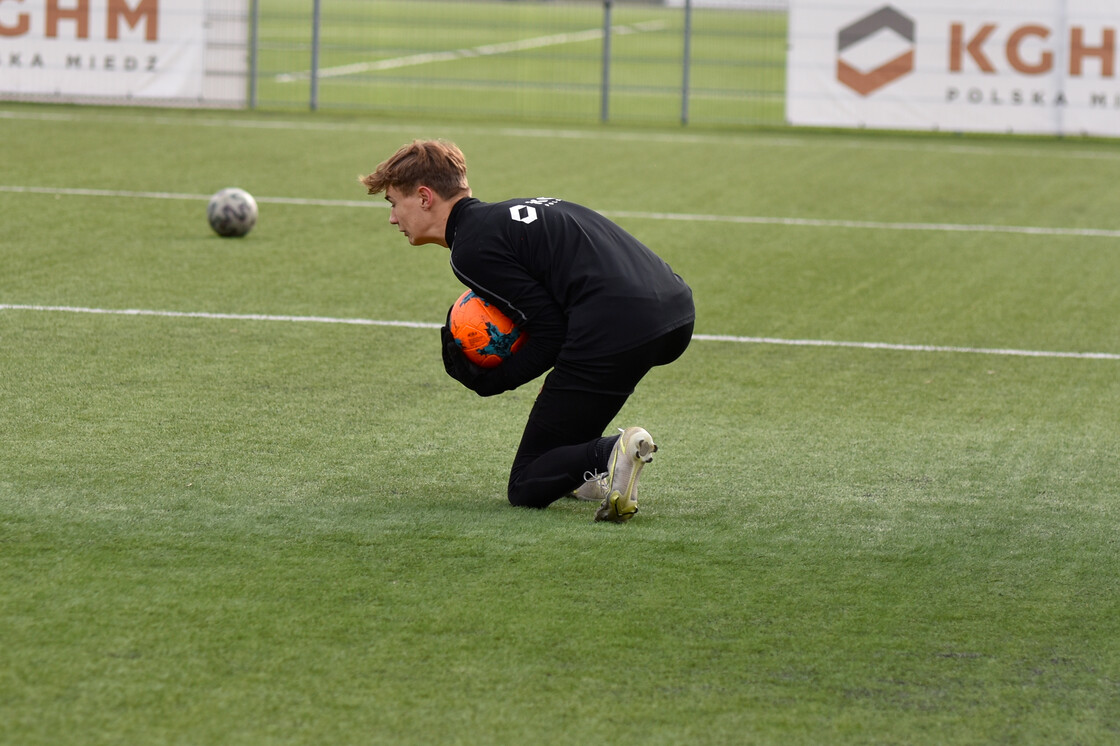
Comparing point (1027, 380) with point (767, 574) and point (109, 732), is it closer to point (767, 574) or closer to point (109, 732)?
point (767, 574)

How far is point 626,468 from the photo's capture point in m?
5.21

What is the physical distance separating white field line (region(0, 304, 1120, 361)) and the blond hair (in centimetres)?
351

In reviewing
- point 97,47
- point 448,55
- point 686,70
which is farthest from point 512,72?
point 97,47

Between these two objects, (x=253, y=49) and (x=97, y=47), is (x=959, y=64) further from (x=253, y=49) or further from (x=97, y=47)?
(x=97, y=47)

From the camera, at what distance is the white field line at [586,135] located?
1919cm

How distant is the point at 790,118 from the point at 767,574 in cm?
1711

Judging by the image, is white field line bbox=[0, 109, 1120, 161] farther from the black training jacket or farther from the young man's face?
the black training jacket

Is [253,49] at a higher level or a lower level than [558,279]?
higher

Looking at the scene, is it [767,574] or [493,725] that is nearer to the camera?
[493,725]

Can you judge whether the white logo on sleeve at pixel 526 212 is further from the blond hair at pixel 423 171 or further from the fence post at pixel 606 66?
the fence post at pixel 606 66

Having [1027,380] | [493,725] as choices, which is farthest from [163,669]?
[1027,380]

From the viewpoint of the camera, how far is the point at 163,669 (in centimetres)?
388

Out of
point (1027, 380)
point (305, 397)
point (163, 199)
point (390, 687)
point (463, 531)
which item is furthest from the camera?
point (163, 199)

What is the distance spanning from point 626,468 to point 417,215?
3.78 ft
